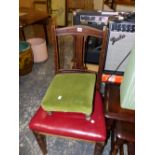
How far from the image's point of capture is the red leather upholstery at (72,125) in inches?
40.8

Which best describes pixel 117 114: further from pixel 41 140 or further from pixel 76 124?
pixel 41 140

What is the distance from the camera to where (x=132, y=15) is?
4.24 feet

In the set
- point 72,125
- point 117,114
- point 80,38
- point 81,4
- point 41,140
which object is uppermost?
point 81,4

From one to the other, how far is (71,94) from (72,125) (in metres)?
0.18

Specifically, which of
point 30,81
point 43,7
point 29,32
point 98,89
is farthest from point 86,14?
point 43,7

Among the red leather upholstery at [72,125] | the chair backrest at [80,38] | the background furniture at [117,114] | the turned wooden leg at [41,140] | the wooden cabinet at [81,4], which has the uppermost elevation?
the wooden cabinet at [81,4]

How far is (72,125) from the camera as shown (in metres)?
1.06

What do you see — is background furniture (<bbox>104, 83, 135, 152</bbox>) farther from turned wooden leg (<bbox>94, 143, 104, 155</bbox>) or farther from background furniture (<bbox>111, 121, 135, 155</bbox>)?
turned wooden leg (<bbox>94, 143, 104, 155</bbox>)

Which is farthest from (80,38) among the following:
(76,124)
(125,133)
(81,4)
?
(81,4)

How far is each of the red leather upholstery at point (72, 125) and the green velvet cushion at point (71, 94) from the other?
85 mm

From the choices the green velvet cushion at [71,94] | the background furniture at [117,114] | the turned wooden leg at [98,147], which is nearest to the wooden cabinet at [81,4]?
the green velvet cushion at [71,94]

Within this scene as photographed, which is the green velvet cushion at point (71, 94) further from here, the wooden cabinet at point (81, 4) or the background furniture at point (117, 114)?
the wooden cabinet at point (81, 4)

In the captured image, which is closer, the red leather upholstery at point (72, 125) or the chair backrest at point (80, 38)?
the red leather upholstery at point (72, 125)

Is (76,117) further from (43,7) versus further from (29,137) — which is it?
(43,7)
